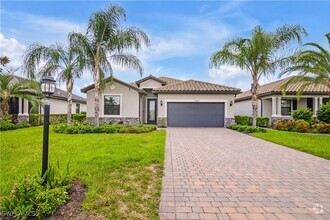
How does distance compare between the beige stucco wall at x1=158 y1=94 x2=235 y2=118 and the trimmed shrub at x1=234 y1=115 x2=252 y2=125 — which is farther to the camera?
the trimmed shrub at x1=234 y1=115 x2=252 y2=125

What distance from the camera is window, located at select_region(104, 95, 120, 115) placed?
1998 centimetres

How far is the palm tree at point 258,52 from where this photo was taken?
585 inches

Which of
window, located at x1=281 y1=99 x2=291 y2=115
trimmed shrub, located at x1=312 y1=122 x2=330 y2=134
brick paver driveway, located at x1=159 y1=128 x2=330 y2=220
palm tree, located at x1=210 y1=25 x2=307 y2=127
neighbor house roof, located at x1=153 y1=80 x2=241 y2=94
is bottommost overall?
brick paver driveway, located at x1=159 y1=128 x2=330 y2=220

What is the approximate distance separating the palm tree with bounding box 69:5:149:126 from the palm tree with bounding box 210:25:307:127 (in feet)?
19.2

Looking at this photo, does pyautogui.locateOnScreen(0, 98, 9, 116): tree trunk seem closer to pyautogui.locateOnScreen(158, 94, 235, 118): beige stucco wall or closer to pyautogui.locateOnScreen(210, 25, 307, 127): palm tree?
pyautogui.locateOnScreen(158, 94, 235, 118): beige stucco wall

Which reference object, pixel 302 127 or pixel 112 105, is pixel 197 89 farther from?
pixel 302 127

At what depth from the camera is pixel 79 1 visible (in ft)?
35.2

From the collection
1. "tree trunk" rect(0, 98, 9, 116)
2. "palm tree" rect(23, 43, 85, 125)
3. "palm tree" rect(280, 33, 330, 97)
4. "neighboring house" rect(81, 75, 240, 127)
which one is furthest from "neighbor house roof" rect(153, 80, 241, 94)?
"tree trunk" rect(0, 98, 9, 116)

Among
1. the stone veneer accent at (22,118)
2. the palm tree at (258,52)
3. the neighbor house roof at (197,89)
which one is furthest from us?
the stone veneer accent at (22,118)

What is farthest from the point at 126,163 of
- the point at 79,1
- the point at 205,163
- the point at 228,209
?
the point at 79,1

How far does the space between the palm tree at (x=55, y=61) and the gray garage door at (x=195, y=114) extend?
8.68 metres

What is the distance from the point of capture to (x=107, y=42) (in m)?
15.0

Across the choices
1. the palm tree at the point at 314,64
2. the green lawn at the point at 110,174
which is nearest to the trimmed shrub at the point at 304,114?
the palm tree at the point at 314,64

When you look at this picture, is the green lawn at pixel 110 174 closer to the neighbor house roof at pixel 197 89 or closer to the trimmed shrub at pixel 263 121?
the neighbor house roof at pixel 197 89
